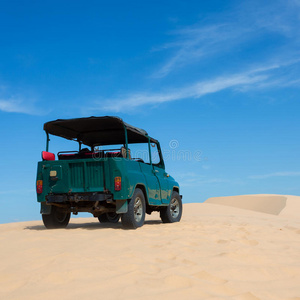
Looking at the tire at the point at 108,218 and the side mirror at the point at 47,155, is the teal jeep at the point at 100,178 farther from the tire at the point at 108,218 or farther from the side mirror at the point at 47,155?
the tire at the point at 108,218

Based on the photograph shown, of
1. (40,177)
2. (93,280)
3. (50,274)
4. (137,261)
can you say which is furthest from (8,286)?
(40,177)

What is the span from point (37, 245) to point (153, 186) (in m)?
4.32

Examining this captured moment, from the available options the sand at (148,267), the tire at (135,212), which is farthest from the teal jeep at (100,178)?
the sand at (148,267)

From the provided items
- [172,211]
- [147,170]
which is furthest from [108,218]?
[147,170]

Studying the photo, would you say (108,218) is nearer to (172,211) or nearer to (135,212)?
(172,211)

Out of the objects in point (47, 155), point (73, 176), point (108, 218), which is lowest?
point (108, 218)

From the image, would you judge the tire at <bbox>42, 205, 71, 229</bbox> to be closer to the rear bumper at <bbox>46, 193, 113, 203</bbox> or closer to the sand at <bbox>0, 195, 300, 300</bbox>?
the rear bumper at <bbox>46, 193, 113, 203</bbox>

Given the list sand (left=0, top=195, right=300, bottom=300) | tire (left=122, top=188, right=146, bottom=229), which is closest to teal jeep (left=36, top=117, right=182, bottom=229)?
tire (left=122, top=188, right=146, bottom=229)

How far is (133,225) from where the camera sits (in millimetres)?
8508

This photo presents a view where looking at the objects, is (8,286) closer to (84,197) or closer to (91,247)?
(91,247)

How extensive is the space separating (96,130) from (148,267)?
620 centimetres

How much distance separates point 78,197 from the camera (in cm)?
866

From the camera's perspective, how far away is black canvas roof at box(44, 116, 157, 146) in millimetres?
9242

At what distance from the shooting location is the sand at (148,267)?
3832 mm
